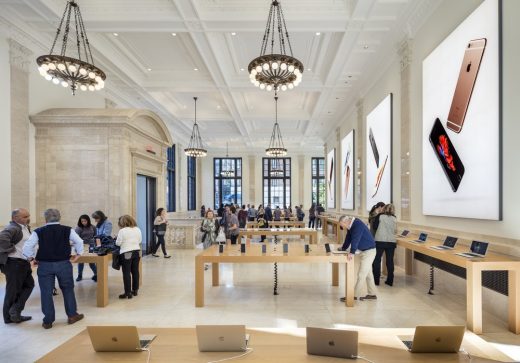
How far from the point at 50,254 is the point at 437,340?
4.73 meters

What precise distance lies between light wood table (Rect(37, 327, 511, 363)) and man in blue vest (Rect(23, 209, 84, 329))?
2.72 meters

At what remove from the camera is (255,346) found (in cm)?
214

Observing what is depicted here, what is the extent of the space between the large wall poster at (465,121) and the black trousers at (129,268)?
5789 millimetres

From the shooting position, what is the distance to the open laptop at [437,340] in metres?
1.97

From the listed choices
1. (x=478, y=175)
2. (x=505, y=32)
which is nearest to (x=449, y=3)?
(x=505, y=32)

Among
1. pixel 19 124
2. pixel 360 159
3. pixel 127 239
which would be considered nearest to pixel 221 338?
pixel 127 239

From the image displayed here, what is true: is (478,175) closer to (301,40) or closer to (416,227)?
(416,227)

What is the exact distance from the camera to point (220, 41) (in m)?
9.07

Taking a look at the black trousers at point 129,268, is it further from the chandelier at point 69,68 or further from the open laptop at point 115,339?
the open laptop at point 115,339

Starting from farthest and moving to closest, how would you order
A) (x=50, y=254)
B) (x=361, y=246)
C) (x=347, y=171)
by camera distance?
(x=347, y=171), (x=361, y=246), (x=50, y=254)

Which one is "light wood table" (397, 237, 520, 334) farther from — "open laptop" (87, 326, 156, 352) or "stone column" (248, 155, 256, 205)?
"stone column" (248, 155, 256, 205)

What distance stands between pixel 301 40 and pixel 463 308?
24.3 feet

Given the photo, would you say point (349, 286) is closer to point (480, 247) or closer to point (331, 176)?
point (480, 247)

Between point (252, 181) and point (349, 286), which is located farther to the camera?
point (252, 181)
